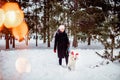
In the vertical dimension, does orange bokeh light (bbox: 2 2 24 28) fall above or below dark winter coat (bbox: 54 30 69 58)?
above

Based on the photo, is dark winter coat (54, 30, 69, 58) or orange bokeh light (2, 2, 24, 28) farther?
orange bokeh light (2, 2, 24, 28)

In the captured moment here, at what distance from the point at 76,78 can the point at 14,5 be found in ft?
71.8

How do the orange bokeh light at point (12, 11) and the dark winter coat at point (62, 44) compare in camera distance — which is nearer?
the dark winter coat at point (62, 44)

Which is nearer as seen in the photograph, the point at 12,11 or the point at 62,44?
the point at 62,44

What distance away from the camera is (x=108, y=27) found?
1386 centimetres

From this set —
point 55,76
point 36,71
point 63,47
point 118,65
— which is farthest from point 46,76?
point 118,65

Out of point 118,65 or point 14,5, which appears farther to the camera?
point 14,5

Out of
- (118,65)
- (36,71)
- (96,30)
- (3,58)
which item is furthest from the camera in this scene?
(3,58)

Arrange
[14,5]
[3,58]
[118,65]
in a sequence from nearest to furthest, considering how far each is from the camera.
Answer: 1. [118,65]
2. [3,58]
3. [14,5]

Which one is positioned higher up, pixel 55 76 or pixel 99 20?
A: pixel 99 20

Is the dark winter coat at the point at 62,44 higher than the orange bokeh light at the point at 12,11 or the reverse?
the reverse

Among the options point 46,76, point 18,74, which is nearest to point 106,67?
point 46,76

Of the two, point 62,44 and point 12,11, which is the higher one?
point 12,11

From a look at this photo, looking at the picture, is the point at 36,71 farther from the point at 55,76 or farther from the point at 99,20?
the point at 99,20
